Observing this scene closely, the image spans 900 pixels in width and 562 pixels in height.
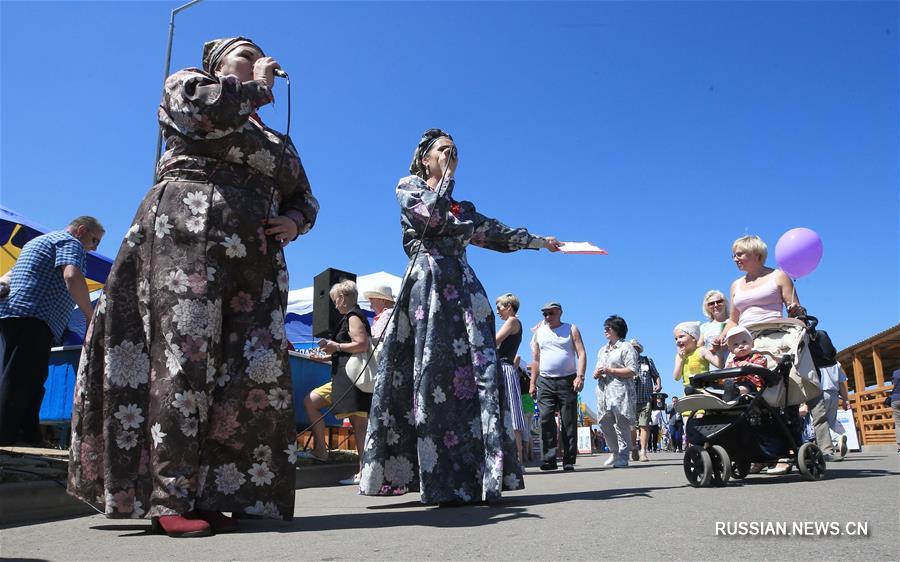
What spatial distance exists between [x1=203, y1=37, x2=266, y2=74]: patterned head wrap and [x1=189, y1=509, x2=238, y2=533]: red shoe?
1817 millimetres

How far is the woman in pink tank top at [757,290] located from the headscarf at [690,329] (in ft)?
9.25

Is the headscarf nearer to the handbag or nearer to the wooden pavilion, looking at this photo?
the handbag

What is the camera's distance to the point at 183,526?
2482mm

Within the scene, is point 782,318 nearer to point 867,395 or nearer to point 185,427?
point 185,427

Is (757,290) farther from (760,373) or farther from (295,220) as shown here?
(295,220)

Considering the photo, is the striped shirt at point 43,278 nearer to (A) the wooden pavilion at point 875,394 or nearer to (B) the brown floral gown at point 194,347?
(B) the brown floral gown at point 194,347

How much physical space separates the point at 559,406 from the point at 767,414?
3.35m

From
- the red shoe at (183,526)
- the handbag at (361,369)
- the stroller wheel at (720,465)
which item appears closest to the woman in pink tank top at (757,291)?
the stroller wheel at (720,465)

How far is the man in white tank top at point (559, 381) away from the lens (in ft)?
26.1

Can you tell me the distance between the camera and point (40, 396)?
5.70 m

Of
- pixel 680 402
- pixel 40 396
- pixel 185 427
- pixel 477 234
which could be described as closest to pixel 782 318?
pixel 680 402

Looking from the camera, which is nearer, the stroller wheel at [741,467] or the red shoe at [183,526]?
the red shoe at [183,526]

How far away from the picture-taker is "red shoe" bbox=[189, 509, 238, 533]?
103 inches

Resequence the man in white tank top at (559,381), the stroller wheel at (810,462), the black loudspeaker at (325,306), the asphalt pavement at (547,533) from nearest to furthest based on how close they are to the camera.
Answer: the asphalt pavement at (547,533), the stroller wheel at (810,462), the man in white tank top at (559,381), the black loudspeaker at (325,306)
